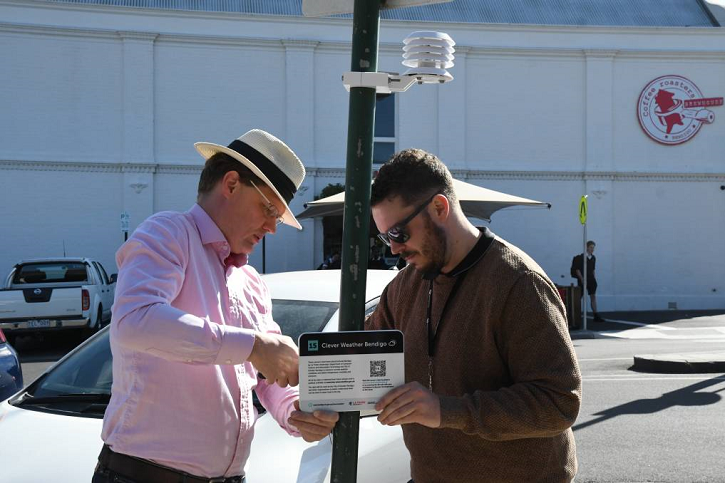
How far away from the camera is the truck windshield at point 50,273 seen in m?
16.4

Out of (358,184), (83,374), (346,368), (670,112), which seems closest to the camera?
(346,368)

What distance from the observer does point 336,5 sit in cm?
250

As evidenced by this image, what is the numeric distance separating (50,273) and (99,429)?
13.9m

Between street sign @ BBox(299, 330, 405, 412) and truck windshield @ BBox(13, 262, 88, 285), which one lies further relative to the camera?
truck windshield @ BBox(13, 262, 88, 285)

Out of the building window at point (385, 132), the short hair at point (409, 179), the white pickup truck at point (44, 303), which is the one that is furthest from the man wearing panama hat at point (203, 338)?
the building window at point (385, 132)

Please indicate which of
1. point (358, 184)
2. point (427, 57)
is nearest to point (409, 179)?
point (358, 184)

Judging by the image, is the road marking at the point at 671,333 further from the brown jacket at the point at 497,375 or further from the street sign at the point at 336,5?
the street sign at the point at 336,5

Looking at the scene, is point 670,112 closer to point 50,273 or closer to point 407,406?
point 50,273

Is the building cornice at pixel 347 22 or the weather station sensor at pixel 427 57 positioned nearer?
the weather station sensor at pixel 427 57

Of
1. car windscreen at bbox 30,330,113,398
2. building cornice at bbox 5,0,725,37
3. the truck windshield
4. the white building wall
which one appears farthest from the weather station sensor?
building cornice at bbox 5,0,725,37

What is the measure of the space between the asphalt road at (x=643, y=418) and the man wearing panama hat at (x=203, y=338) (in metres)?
4.49

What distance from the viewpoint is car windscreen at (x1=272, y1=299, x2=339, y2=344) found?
432 centimetres

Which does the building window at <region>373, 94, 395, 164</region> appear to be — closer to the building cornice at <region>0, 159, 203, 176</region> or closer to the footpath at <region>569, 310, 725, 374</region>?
the building cornice at <region>0, 159, 203, 176</region>

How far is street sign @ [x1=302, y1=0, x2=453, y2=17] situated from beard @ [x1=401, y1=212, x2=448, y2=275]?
676 millimetres
